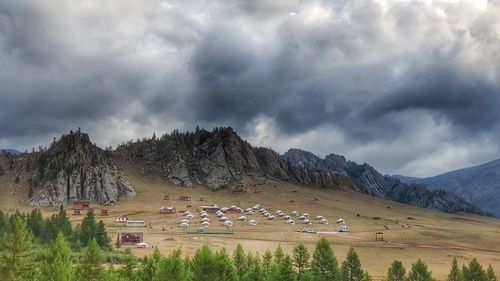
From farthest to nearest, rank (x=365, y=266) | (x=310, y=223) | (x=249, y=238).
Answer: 1. (x=310, y=223)
2. (x=249, y=238)
3. (x=365, y=266)

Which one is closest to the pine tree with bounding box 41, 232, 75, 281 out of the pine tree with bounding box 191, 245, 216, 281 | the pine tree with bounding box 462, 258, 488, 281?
the pine tree with bounding box 191, 245, 216, 281

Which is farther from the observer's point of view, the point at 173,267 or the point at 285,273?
the point at 285,273

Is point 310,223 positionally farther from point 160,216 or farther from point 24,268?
point 24,268

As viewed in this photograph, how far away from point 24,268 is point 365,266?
75.6 metres

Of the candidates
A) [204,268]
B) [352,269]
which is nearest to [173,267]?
[204,268]

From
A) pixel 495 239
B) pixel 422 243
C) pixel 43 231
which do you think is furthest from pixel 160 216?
pixel 495 239

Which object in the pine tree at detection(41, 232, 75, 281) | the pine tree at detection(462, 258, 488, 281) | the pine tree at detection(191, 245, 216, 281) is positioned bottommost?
the pine tree at detection(462, 258, 488, 281)

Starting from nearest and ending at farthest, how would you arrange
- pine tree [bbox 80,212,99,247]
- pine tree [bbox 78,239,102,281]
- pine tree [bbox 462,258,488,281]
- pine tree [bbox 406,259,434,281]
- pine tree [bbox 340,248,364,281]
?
1. pine tree [bbox 78,239,102,281]
2. pine tree [bbox 406,259,434,281]
3. pine tree [bbox 462,258,488,281]
4. pine tree [bbox 340,248,364,281]
5. pine tree [bbox 80,212,99,247]

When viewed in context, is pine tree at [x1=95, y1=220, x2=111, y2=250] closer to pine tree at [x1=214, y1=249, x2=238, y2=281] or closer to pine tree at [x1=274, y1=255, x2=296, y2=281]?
pine tree at [x1=274, y1=255, x2=296, y2=281]

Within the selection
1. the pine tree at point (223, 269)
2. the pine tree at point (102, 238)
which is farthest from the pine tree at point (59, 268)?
the pine tree at point (102, 238)

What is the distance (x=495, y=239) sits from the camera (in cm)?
17562

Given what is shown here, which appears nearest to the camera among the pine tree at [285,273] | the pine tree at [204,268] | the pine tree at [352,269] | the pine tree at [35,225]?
the pine tree at [204,268]

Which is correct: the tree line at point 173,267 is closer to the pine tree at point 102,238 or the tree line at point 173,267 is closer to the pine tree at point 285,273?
the pine tree at point 285,273

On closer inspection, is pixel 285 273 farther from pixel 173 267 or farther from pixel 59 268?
pixel 59 268
